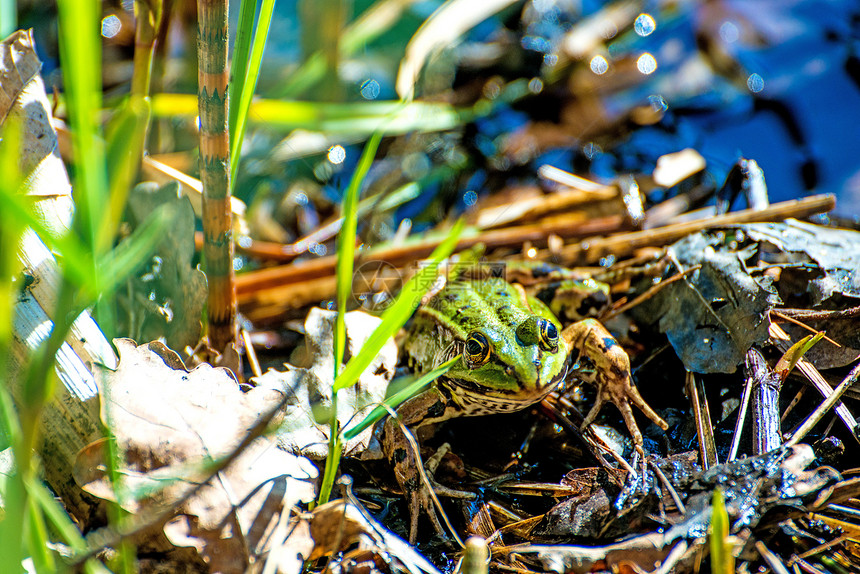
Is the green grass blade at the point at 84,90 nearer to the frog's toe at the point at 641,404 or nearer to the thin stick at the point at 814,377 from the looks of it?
the frog's toe at the point at 641,404

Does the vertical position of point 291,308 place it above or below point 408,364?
above

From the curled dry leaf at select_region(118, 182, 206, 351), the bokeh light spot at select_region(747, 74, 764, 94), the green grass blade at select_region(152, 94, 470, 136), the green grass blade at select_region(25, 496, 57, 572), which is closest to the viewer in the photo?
the green grass blade at select_region(25, 496, 57, 572)

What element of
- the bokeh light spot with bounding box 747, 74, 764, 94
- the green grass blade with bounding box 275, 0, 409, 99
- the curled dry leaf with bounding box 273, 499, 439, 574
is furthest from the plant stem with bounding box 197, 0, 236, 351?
the bokeh light spot with bounding box 747, 74, 764, 94

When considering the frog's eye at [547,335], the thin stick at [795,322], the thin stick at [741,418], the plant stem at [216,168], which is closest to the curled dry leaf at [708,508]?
the thin stick at [741,418]

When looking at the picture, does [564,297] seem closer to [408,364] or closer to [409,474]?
[408,364]

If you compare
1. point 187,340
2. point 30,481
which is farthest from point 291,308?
point 30,481

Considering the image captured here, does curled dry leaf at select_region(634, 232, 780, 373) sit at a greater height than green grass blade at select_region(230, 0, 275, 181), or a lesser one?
lesser

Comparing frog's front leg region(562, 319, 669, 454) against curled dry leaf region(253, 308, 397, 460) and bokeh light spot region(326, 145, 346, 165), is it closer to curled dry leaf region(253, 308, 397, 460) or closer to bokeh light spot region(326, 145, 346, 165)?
curled dry leaf region(253, 308, 397, 460)
